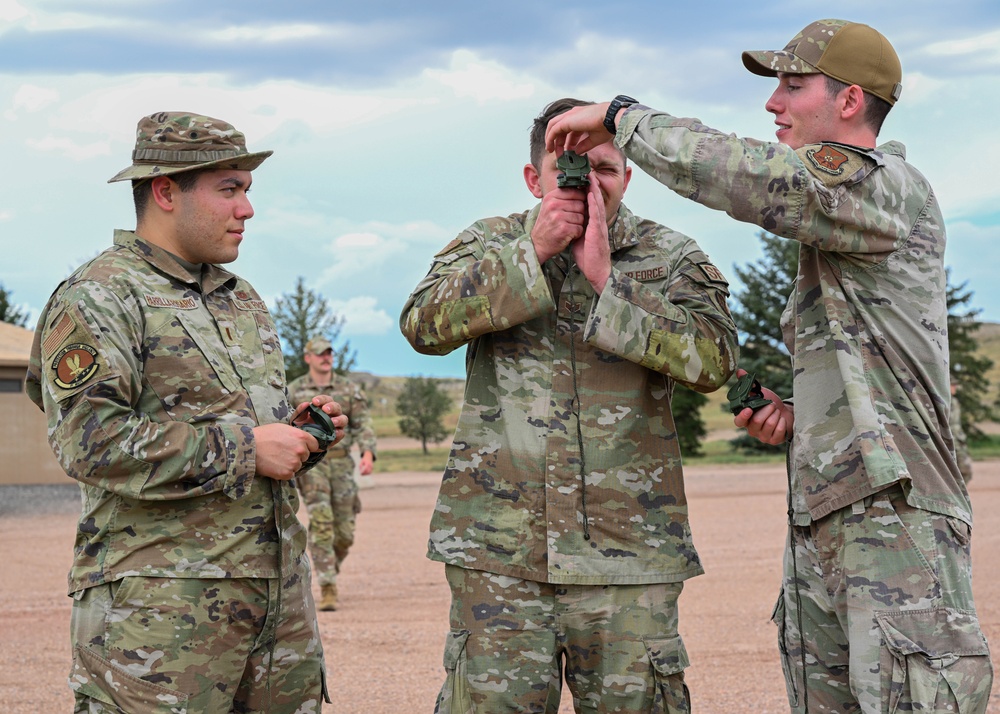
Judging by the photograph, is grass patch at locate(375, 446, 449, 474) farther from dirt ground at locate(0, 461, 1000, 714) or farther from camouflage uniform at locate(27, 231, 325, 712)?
camouflage uniform at locate(27, 231, 325, 712)

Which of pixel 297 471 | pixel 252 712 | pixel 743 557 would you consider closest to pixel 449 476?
pixel 297 471

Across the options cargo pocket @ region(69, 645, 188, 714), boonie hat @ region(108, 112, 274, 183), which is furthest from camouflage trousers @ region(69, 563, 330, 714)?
boonie hat @ region(108, 112, 274, 183)

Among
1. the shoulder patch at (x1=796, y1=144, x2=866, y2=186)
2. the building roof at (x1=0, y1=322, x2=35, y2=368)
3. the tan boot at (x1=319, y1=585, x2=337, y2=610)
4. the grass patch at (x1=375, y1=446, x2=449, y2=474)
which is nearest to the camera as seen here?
the shoulder patch at (x1=796, y1=144, x2=866, y2=186)

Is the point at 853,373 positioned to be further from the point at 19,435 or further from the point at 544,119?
the point at 19,435

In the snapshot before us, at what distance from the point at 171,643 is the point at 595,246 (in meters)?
1.93

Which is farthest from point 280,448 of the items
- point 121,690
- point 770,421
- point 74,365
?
point 770,421

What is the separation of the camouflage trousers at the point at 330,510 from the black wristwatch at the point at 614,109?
310 inches

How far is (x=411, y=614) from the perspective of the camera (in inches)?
423

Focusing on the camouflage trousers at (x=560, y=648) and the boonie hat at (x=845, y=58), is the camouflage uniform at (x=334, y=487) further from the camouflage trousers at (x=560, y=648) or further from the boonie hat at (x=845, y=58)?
the boonie hat at (x=845, y=58)

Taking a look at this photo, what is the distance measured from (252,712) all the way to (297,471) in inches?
34.5

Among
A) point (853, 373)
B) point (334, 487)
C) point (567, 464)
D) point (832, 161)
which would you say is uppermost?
point (832, 161)

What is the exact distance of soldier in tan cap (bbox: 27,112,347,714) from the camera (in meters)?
3.64

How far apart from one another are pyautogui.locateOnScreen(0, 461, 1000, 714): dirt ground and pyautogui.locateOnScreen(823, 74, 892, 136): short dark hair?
4.46 meters

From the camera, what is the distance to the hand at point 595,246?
3732 mm
